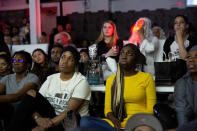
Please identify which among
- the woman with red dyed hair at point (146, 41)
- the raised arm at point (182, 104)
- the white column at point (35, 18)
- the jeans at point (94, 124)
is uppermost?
the white column at point (35, 18)

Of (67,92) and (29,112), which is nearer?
(29,112)

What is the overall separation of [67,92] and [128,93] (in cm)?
67

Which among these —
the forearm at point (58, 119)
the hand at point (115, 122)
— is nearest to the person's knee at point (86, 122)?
the hand at point (115, 122)

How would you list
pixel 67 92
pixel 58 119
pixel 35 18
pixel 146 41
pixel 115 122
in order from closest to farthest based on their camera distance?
pixel 115 122 < pixel 58 119 < pixel 67 92 < pixel 146 41 < pixel 35 18

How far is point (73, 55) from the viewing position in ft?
9.84

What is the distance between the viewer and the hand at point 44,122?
2734 millimetres

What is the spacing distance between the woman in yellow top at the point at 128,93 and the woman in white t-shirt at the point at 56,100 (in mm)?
315

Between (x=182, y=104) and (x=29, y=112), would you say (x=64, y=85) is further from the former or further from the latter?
(x=182, y=104)

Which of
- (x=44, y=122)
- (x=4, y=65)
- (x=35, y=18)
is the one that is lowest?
(x=44, y=122)

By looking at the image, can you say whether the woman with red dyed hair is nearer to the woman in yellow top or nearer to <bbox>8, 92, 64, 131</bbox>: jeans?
the woman in yellow top

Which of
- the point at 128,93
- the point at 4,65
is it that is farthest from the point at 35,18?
the point at 128,93

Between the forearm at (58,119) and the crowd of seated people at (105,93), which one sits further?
the forearm at (58,119)

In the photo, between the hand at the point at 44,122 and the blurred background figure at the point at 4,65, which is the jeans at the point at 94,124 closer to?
the hand at the point at 44,122

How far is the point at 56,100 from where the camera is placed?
2910 millimetres
